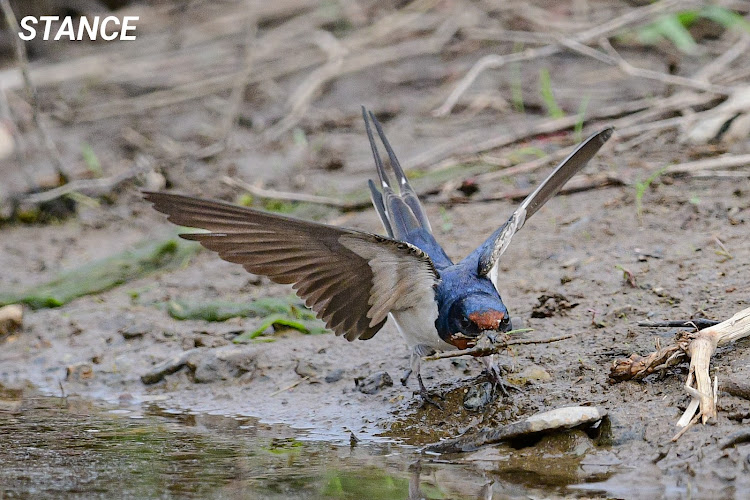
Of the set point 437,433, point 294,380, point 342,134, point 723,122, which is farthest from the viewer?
point 342,134

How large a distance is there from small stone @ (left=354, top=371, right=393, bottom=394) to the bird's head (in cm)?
64

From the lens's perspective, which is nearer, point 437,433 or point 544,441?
point 544,441

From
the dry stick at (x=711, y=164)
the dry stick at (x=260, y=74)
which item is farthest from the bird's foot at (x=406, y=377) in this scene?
the dry stick at (x=260, y=74)

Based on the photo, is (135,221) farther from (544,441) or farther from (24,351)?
(544,441)

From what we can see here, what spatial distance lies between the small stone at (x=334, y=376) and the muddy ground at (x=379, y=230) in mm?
35

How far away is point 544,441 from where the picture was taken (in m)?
3.32

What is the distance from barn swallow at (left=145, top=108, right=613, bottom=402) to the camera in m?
3.21

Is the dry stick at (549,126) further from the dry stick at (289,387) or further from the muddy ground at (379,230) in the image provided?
the dry stick at (289,387)

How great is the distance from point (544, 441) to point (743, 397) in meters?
0.68

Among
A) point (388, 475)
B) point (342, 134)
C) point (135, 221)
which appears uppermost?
point (388, 475)

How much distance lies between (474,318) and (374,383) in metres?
0.86

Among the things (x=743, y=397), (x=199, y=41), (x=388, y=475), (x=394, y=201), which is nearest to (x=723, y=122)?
(x=394, y=201)

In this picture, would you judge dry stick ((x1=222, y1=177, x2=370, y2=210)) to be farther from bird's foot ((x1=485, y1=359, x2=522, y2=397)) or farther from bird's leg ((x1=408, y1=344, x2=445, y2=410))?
bird's foot ((x1=485, y1=359, x2=522, y2=397))

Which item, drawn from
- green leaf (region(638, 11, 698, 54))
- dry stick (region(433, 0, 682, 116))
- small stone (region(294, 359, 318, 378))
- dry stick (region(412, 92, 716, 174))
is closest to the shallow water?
small stone (region(294, 359, 318, 378))
